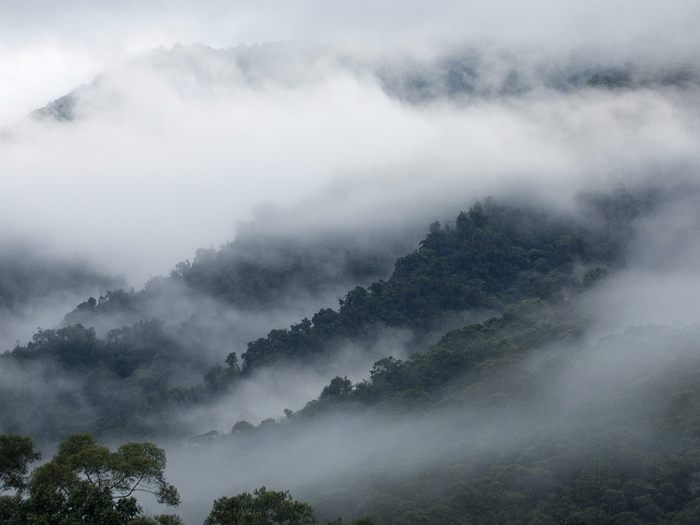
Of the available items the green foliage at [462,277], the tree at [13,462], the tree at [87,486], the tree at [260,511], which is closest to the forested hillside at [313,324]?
the green foliage at [462,277]

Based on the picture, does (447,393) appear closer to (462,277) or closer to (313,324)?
(313,324)

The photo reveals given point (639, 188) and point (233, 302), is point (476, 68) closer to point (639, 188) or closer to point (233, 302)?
point (639, 188)

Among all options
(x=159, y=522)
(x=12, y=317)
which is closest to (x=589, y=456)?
(x=159, y=522)

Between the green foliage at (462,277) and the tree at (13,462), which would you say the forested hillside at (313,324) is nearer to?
the green foliage at (462,277)

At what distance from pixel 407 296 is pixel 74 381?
33515 millimetres

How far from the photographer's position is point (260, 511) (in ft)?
119

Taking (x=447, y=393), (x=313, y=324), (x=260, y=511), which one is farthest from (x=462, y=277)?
(x=260, y=511)

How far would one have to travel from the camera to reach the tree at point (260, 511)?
35.6 metres

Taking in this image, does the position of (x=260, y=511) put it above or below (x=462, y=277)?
below

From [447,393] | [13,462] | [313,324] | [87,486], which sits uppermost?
[313,324]

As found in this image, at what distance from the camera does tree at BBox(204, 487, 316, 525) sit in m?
35.6

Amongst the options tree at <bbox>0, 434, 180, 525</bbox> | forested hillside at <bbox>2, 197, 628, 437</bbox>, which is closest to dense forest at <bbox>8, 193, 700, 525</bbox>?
tree at <bbox>0, 434, 180, 525</bbox>

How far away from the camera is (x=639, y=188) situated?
12156cm

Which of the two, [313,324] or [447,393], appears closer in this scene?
[447,393]
